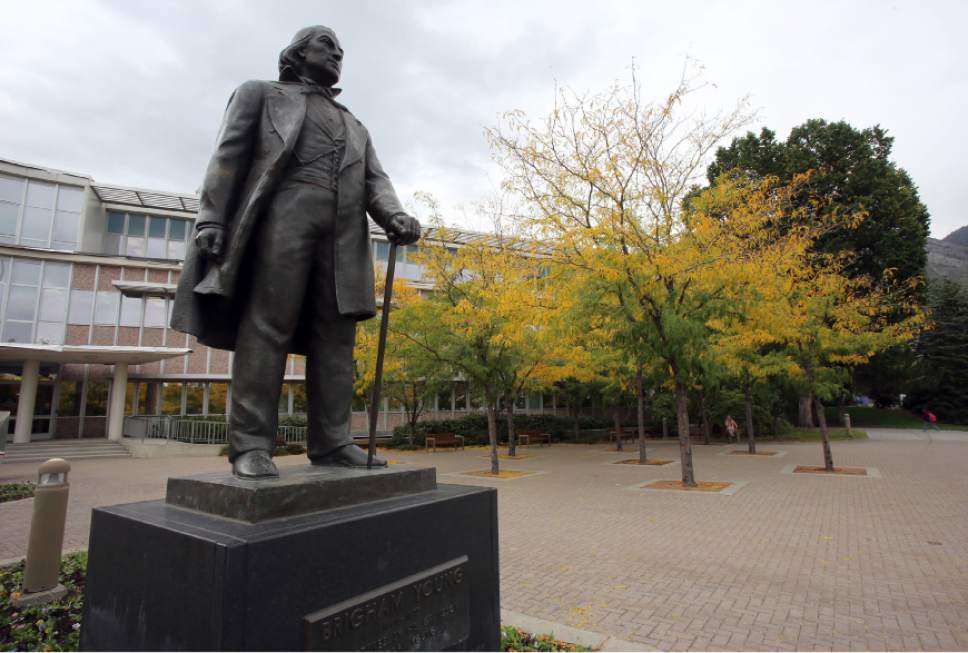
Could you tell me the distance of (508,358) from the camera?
15.8 meters

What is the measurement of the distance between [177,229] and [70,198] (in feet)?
16.8

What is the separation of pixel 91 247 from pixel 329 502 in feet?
99.6

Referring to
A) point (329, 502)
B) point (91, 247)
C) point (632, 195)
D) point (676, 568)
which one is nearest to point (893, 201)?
point (632, 195)

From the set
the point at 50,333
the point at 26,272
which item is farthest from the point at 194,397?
the point at 26,272

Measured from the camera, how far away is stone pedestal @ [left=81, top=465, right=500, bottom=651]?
2.26 m

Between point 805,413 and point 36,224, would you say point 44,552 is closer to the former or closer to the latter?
point 36,224

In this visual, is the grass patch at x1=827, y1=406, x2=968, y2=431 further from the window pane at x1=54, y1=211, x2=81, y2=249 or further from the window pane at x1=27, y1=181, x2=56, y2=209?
the window pane at x1=27, y1=181, x2=56, y2=209

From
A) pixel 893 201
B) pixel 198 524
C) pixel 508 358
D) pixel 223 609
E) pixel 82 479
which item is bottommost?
pixel 82 479

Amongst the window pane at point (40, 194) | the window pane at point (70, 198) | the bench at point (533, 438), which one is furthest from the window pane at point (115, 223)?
the bench at point (533, 438)

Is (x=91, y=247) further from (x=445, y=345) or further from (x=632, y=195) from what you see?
(x=632, y=195)

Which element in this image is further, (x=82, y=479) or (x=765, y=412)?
(x=765, y=412)

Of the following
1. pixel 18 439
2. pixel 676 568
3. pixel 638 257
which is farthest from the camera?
pixel 18 439

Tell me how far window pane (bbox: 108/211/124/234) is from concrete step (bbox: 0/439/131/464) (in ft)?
38.0

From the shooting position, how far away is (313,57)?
12.0ft
